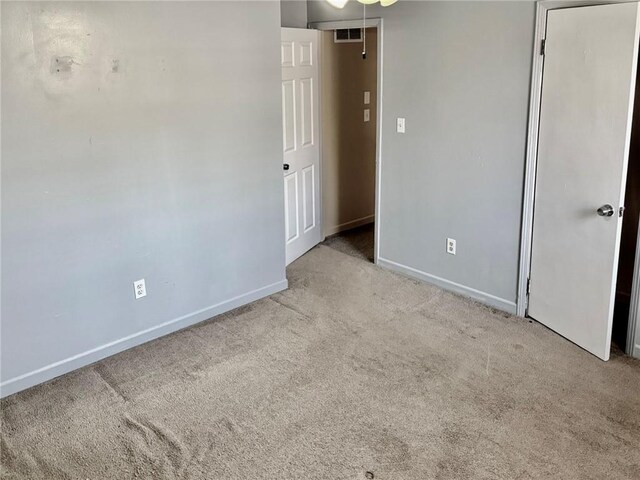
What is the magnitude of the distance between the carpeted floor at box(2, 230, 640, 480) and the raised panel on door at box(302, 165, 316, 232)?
1.34m

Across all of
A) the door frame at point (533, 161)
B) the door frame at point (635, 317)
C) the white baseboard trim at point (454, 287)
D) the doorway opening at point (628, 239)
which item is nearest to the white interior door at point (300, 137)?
the white baseboard trim at point (454, 287)

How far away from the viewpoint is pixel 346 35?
5.13m

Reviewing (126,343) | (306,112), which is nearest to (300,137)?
(306,112)

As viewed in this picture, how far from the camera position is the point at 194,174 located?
3545 millimetres

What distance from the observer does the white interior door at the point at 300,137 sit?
445cm

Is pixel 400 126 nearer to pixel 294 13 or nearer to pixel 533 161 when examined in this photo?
pixel 533 161

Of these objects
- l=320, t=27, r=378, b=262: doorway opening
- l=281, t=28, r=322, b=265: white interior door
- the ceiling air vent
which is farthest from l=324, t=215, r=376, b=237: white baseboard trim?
the ceiling air vent

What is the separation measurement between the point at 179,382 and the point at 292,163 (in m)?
2.16

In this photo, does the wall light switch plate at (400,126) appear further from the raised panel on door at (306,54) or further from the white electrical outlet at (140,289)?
the white electrical outlet at (140,289)

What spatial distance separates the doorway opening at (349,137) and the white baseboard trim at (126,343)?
125cm

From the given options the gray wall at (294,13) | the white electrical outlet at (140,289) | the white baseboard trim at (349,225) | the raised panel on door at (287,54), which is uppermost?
the gray wall at (294,13)

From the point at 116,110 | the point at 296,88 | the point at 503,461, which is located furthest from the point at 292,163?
the point at 503,461

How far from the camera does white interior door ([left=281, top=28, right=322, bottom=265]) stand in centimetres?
445

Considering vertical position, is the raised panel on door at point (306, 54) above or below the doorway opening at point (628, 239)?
above
